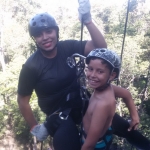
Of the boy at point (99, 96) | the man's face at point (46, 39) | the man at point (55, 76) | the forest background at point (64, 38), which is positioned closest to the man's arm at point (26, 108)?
the man at point (55, 76)

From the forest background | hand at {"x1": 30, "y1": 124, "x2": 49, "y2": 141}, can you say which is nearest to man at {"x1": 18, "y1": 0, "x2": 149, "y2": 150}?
hand at {"x1": 30, "y1": 124, "x2": 49, "y2": 141}

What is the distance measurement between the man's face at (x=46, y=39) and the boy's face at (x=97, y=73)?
1.15ft

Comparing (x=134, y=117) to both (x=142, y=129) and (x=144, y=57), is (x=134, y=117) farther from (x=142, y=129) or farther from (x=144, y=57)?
(x=144, y=57)

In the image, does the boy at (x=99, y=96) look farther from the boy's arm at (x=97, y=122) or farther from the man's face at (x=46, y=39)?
the man's face at (x=46, y=39)

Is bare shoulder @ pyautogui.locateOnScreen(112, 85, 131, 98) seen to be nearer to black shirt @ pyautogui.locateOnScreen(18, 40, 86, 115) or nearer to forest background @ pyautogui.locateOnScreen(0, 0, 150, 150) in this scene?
black shirt @ pyautogui.locateOnScreen(18, 40, 86, 115)

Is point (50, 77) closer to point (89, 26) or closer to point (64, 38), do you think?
point (89, 26)

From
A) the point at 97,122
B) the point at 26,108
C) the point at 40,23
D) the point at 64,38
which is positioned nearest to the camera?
the point at 97,122

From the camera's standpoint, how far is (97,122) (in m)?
1.34

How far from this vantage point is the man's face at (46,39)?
1596 mm

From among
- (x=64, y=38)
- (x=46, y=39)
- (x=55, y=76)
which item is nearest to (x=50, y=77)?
(x=55, y=76)

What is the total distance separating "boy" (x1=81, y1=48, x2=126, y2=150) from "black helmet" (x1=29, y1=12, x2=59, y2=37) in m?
0.44

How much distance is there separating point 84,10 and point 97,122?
70 centimetres

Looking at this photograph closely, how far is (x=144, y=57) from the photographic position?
10.8 m

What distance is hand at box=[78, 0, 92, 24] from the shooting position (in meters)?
1.39
